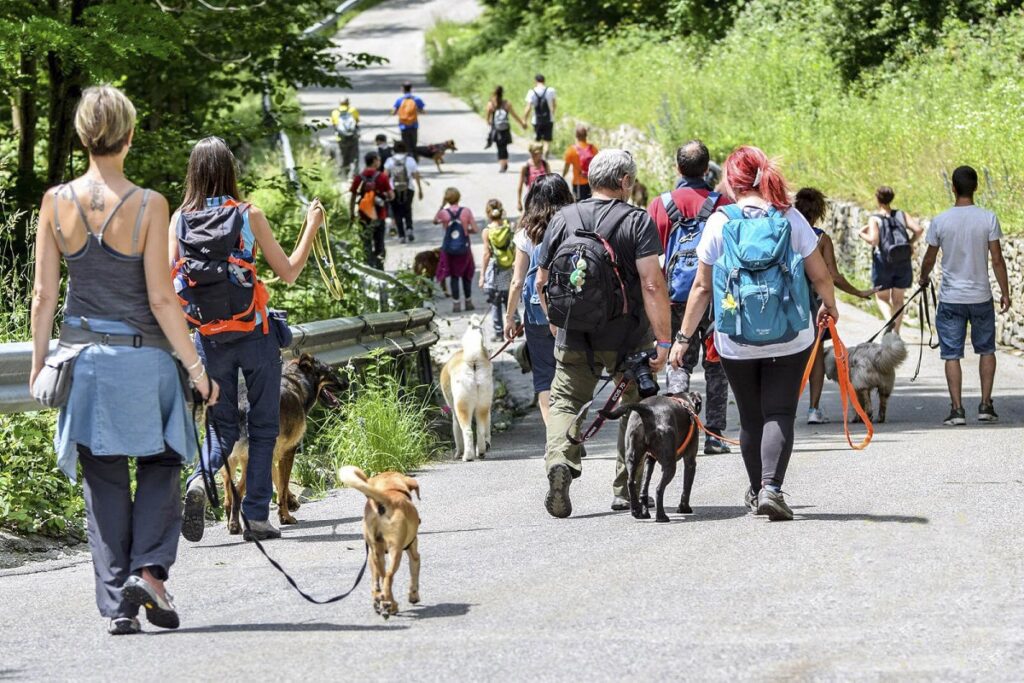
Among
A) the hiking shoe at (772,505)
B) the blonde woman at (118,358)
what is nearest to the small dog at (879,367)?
the hiking shoe at (772,505)

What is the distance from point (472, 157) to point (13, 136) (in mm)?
20468

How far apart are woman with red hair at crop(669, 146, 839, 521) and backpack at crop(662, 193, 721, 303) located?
228 centimetres

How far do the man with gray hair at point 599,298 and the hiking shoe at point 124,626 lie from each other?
288cm

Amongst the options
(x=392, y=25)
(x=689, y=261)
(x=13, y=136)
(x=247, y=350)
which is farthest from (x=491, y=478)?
(x=392, y=25)

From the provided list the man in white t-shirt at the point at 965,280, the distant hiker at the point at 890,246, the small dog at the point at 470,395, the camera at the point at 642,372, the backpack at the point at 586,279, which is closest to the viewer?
the backpack at the point at 586,279

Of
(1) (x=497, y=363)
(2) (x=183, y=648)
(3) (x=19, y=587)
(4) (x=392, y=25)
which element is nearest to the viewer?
(2) (x=183, y=648)

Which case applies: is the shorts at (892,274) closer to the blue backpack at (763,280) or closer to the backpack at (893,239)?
the backpack at (893,239)

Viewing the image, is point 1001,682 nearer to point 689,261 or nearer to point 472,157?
point 689,261

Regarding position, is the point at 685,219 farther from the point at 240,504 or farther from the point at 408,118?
the point at 408,118

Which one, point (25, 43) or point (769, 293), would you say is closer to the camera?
point (769, 293)

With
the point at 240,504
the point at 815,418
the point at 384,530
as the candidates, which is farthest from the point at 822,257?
the point at 384,530

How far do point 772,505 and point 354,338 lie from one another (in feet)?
16.5

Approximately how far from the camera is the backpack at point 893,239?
52.0ft

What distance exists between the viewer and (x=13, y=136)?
1825 cm
